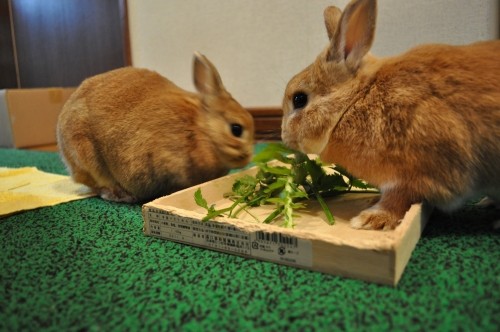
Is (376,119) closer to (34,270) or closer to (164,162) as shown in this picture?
(164,162)

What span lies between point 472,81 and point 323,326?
2.29ft

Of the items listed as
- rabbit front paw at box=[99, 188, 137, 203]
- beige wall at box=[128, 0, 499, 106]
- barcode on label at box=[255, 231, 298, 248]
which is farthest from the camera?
beige wall at box=[128, 0, 499, 106]

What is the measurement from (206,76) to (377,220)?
86cm

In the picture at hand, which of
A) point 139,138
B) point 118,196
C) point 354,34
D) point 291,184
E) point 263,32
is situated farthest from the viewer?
point 263,32

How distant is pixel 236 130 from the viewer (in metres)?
1.57

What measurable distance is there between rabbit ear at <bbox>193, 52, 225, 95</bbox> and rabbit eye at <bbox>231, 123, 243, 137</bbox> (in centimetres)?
14

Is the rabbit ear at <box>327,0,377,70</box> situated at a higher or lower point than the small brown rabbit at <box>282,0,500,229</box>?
higher

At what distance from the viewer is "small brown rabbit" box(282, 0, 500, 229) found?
979mm

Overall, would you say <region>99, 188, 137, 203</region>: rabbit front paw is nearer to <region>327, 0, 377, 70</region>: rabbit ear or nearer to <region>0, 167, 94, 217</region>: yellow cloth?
<region>0, 167, 94, 217</region>: yellow cloth

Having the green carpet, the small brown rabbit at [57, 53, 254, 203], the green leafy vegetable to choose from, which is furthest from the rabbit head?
the green carpet

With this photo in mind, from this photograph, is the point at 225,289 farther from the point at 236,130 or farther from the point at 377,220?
the point at 236,130

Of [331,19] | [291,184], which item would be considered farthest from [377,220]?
[331,19]

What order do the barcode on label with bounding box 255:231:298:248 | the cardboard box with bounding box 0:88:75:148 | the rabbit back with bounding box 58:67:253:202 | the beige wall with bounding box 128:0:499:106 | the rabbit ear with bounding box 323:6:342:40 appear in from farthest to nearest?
1. the cardboard box with bounding box 0:88:75:148
2. the beige wall with bounding box 128:0:499:106
3. the rabbit back with bounding box 58:67:253:202
4. the rabbit ear with bounding box 323:6:342:40
5. the barcode on label with bounding box 255:231:298:248

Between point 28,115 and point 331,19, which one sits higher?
point 331,19
